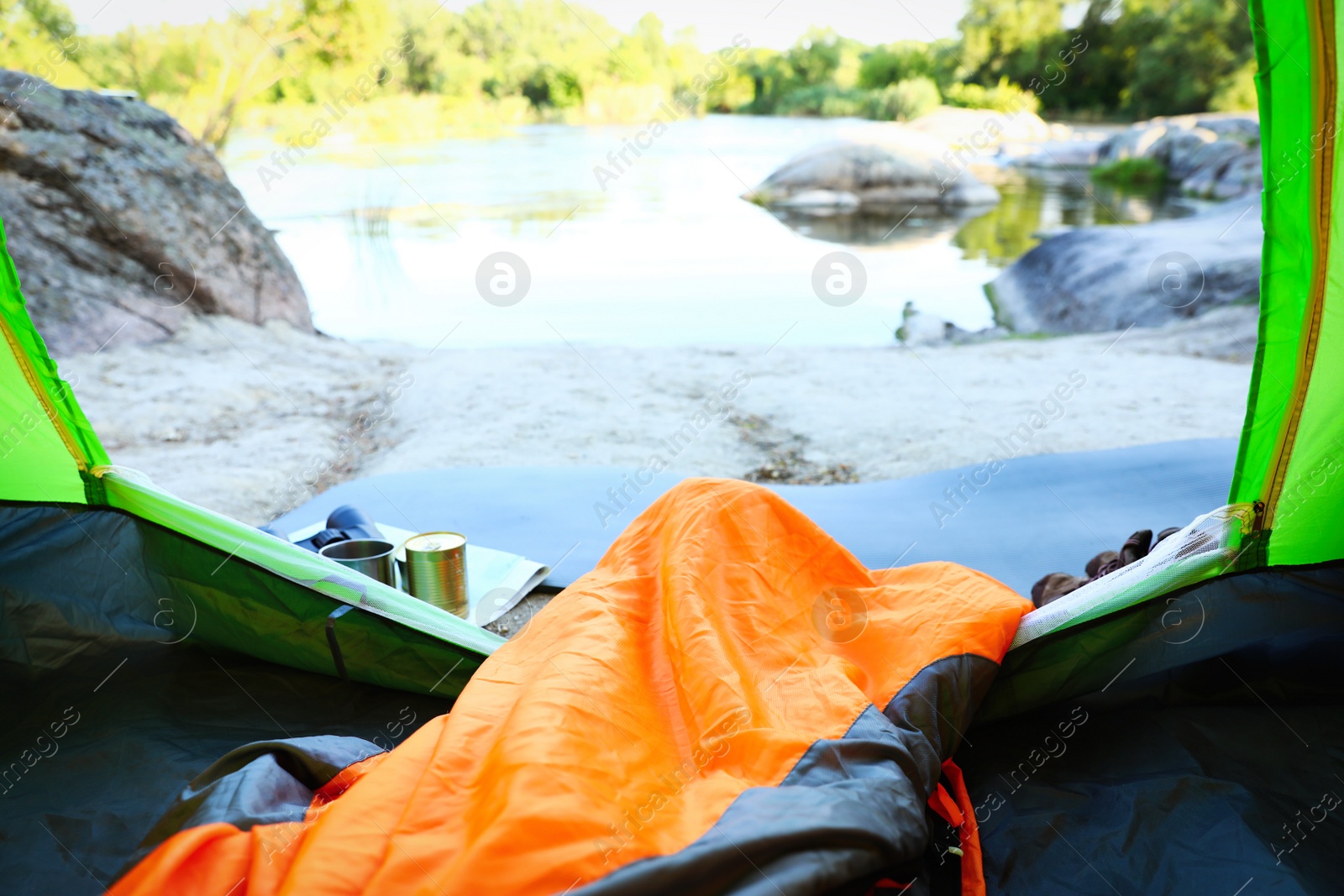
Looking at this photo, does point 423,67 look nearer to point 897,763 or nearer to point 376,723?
point 376,723

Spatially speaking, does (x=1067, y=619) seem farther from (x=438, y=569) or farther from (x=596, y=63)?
(x=596, y=63)

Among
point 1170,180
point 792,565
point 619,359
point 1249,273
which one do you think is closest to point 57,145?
point 619,359

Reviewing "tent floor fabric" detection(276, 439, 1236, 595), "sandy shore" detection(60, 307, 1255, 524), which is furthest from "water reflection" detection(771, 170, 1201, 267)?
"tent floor fabric" detection(276, 439, 1236, 595)

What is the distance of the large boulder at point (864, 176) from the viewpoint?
26.5ft

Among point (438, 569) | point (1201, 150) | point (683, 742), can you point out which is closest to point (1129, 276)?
point (1201, 150)

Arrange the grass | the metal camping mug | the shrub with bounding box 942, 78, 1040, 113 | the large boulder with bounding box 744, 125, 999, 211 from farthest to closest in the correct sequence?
1. the shrub with bounding box 942, 78, 1040, 113
2. the grass
3. the large boulder with bounding box 744, 125, 999, 211
4. the metal camping mug

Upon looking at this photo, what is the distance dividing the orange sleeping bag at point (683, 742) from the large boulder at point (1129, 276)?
4.85m

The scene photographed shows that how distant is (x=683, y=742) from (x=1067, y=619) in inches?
20.0

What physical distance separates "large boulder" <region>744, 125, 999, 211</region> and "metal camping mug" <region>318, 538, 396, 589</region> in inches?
287

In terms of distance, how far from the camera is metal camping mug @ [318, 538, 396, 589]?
1.42 m

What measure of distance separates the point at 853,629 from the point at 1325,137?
74 centimetres

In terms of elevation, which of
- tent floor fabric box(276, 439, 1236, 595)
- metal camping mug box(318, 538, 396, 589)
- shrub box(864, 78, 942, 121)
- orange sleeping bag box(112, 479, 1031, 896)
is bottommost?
tent floor fabric box(276, 439, 1236, 595)

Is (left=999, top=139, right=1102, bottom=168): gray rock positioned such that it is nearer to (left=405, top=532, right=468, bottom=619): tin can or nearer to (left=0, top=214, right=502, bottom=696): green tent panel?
(left=405, top=532, right=468, bottom=619): tin can

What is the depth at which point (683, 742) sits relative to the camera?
89 cm
